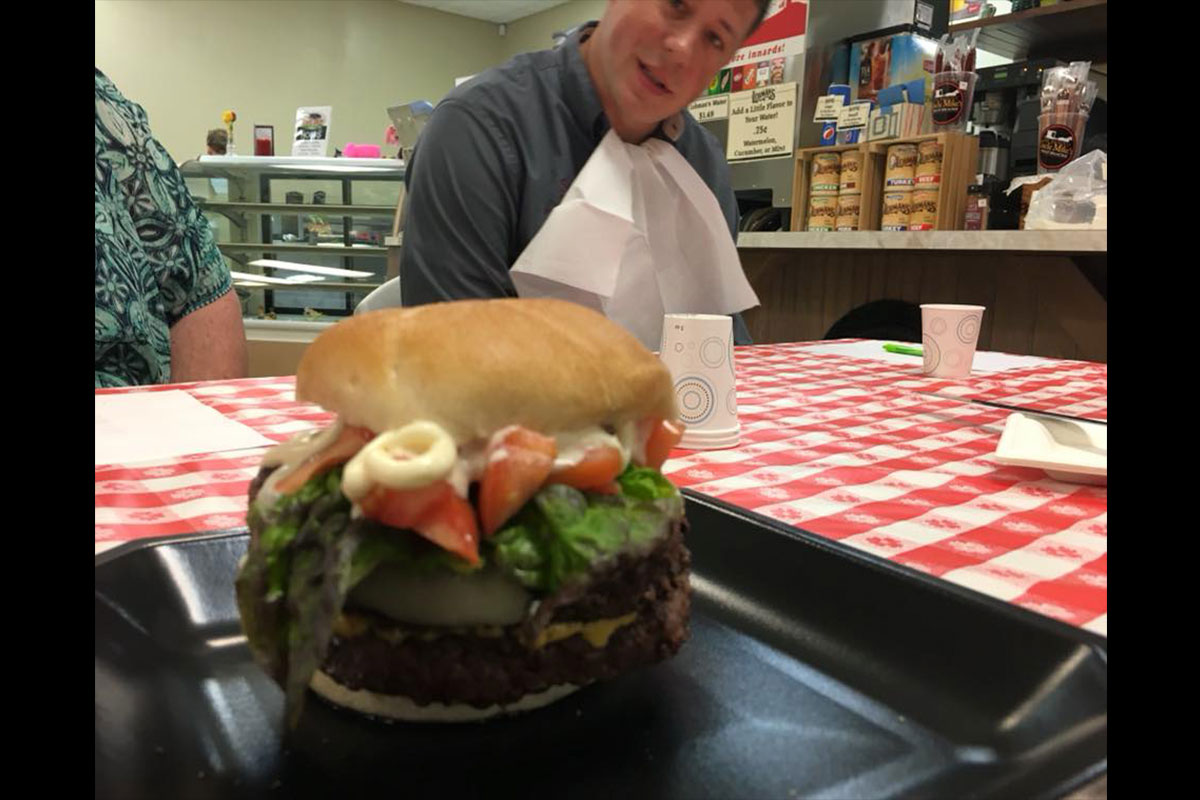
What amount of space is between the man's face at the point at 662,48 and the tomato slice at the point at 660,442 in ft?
5.31

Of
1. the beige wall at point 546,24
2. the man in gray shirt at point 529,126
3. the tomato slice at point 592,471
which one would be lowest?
the tomato slice at point 592,471

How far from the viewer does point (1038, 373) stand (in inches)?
83.7

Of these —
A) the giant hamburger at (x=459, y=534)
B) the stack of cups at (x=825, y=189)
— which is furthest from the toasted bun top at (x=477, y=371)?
the stack of cups at (x=825, y=189)

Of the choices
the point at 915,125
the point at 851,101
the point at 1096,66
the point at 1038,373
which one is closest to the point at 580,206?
the point at 1038,373

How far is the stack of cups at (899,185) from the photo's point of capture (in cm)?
351

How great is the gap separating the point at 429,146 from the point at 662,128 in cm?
70

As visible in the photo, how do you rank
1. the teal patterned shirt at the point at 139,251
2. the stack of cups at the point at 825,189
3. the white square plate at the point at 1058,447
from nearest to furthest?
the white square plate at the point at 1058,447
the teal patterned shirt at the point at 139,251
the stack of cups at the point at 825,189

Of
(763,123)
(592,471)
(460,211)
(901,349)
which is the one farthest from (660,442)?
(763,123)

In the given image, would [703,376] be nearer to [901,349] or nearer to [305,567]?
[305,567]

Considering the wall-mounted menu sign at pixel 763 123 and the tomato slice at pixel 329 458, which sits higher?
the wall-mounted menu sign at pixel 763 123

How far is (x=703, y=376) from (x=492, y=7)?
9159 mm

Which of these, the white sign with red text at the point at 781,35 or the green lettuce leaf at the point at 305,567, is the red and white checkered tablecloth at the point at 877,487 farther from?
the white sign with red text at the point at 781,35

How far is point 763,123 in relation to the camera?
171 inches

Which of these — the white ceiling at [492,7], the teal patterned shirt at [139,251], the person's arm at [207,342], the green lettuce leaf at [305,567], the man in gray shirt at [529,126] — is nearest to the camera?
the green lettuce leaf at [305,567]
